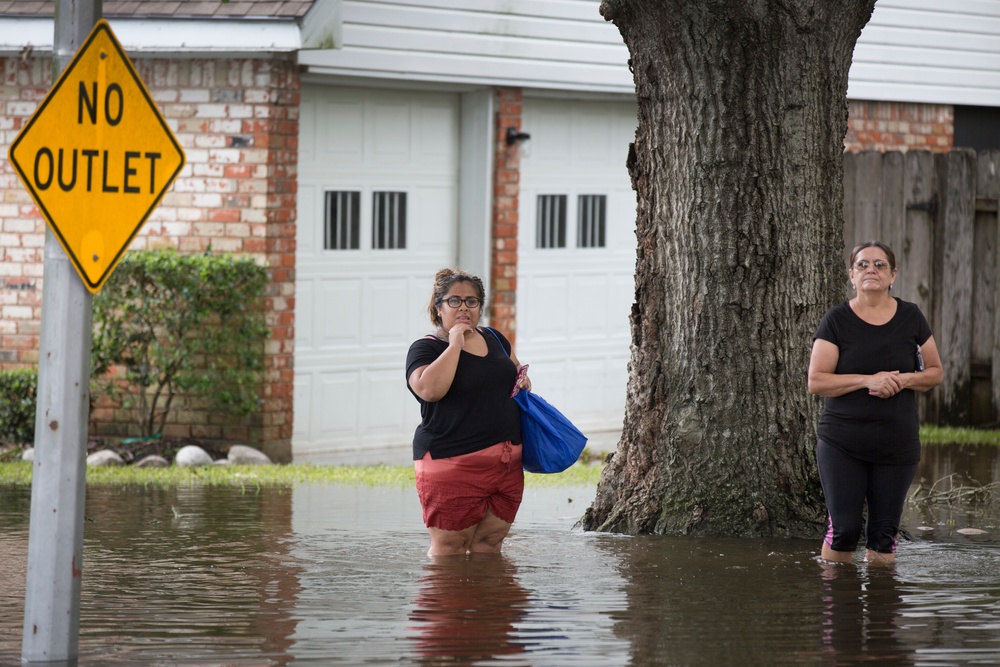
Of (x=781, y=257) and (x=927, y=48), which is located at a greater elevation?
(x=927, y=48)

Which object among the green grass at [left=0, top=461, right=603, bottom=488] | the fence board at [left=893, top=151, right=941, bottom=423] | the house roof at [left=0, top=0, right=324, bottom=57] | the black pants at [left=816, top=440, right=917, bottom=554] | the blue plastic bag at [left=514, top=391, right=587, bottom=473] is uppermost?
the house roof at [left=0, top=0, right=324, bottom=57]

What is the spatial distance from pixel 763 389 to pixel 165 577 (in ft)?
10.4

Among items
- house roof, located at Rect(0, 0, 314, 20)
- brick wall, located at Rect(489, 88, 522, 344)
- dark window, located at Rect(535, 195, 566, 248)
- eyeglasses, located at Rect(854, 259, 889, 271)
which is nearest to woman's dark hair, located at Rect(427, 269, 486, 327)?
eyeglasses, located at Rect(854, 259, 889, 271)

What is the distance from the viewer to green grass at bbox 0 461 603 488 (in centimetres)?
1058

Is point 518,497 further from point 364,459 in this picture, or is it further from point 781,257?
point 364,459

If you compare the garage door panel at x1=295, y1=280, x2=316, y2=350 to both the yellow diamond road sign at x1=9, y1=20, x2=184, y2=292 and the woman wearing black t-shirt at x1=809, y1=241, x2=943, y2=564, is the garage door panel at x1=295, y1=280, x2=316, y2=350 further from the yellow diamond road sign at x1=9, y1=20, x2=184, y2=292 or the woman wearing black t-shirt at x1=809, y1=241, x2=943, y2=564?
the yellow diamond road sign at x1=9, y1=20, x2=184, y2=292

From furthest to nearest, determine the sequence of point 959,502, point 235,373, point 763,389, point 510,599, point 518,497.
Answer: point 235,373, point 959,502, point 763,389, point 518,497, point 510,599

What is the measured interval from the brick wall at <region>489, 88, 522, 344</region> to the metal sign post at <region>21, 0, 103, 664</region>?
8739mm

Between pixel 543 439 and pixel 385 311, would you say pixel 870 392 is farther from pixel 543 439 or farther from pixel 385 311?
pixel 385 311

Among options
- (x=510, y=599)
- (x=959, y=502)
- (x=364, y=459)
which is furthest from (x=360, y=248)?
(x=510, y=599)

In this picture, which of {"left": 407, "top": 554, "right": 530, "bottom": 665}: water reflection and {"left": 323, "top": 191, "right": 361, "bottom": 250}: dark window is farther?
{"left": 323, "top": 191, "right": 361, "bottom": 250}: dark window

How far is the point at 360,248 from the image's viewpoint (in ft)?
44.5

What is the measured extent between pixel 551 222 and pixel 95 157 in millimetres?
9709

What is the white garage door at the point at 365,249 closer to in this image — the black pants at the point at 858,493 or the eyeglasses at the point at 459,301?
the eyeglasses at the point at 459,301
